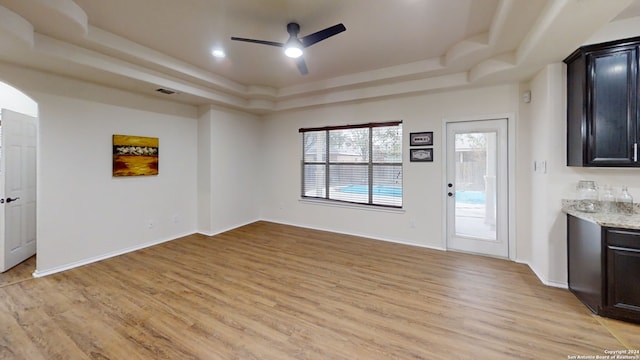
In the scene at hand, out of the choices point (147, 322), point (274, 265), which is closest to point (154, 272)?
point (147, 322)

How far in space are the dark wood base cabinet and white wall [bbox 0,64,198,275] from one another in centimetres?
580

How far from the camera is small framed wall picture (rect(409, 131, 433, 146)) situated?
164 inches

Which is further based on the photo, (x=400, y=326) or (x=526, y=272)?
(x=526, y=272)

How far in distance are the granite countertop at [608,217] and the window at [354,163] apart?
2180 mm

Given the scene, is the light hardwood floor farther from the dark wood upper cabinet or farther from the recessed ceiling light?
the recessed ceiling light

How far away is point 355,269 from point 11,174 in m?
4.68

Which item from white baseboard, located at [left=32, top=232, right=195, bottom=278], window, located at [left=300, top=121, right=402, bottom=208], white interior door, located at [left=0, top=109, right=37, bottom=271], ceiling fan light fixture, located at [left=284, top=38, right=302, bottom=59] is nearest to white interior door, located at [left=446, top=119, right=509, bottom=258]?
window, located at [left=300, top=121, right=402, bottom=208]

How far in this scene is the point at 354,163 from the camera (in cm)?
500

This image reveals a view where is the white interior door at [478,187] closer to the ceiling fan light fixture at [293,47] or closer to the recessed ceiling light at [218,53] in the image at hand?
the ceiling fan light fixture at [293,47]

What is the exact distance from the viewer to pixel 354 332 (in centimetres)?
212

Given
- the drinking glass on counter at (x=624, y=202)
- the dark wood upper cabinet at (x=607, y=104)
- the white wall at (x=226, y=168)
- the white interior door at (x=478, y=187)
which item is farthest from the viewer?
the white wall at (x=226, y=168)

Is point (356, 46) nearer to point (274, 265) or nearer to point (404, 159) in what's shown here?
point (404, 159)

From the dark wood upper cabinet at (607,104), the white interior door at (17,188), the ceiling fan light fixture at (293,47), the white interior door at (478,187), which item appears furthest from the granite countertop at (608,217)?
the white interior door at (17,188)

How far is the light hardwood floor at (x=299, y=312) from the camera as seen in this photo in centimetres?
193
